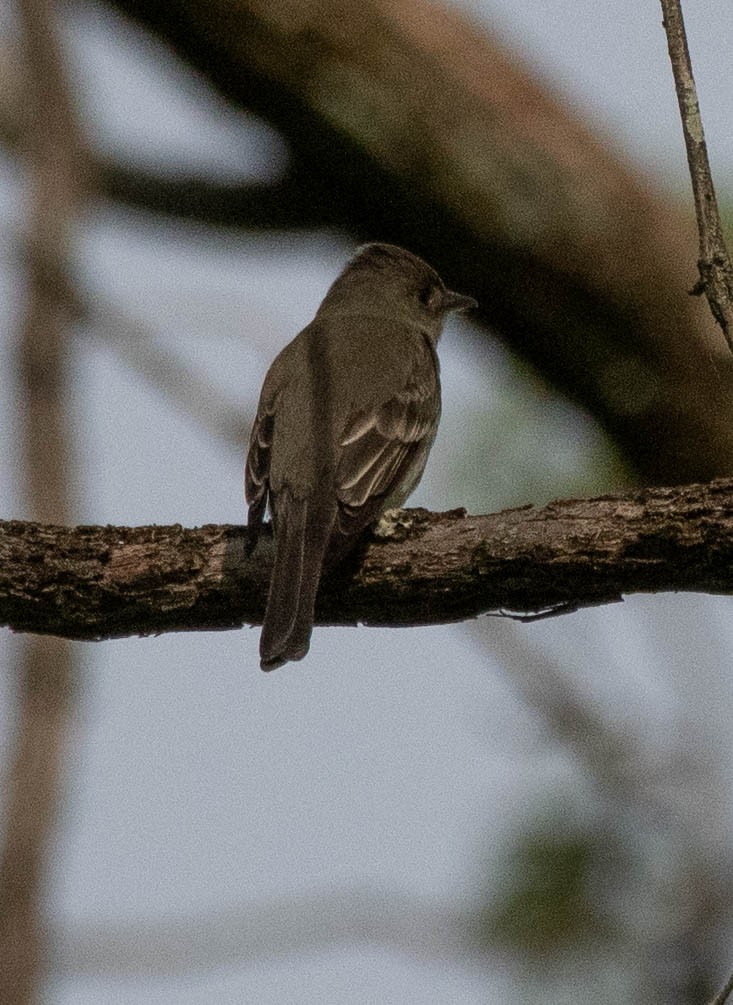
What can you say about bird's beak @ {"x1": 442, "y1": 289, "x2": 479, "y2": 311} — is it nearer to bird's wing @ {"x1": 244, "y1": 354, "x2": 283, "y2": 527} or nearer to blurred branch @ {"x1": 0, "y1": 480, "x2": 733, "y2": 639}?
bird's wing @ {"x1": 244, "y1": 354, "x2": 283, "y2": 527}

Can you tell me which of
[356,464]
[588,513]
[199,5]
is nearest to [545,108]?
[199,5]

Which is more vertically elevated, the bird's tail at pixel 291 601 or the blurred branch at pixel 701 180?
the blurred branch at pixel 701 180

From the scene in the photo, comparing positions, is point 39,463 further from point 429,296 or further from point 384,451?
point 429,296

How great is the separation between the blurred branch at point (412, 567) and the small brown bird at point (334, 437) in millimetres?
148

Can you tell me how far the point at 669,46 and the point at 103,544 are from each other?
2.13 metres

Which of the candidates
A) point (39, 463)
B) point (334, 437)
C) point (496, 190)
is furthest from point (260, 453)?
point (496, 190)

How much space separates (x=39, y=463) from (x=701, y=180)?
2.45 metres

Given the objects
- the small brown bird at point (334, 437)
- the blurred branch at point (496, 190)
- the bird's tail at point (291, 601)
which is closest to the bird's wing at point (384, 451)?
the small brown bird at point (334, 437)

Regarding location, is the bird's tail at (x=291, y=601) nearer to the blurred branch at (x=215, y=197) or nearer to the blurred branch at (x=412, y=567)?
Result: the blurred branch at (x=412, y=567)

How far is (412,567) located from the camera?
5.04 meters

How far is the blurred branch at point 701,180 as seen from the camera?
4180 millimetres

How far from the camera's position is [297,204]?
25.6 feet

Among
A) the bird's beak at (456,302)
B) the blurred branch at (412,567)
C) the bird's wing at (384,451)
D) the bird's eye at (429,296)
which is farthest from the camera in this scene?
the bird's eye at (429,296)

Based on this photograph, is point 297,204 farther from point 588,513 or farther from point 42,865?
point 42,865
